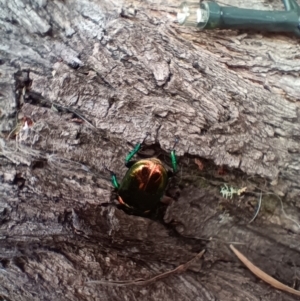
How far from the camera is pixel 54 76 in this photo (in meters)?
1.43

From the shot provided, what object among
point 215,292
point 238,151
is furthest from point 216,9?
point 215,292

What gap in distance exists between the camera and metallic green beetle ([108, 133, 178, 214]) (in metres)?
1.38

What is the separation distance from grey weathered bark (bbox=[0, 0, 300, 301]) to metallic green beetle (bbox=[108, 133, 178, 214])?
3cm

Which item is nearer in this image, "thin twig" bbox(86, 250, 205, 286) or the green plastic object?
"thin twig" bbox(86, 250, 205, 286)

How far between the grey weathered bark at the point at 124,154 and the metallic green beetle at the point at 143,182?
0.11 feet

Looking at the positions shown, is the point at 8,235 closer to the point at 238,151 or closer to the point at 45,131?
the point at 45,131

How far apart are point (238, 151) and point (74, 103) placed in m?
0.55

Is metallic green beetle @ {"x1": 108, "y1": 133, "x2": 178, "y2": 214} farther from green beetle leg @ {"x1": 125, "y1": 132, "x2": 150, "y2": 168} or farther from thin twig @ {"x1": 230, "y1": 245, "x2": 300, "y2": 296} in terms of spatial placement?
thin twig @ {"x1": 230, "y1": 245, "x2": 300, "y2": 296}

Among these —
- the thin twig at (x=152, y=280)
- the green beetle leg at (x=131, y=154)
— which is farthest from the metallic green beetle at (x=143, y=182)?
the thin twig at (x=152, y=280)

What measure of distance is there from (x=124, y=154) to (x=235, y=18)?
634 mm

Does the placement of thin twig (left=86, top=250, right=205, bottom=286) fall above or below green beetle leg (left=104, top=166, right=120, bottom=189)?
below

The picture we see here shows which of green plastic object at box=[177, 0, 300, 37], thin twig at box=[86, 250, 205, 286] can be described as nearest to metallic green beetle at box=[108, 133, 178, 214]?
thin twig at box=[86, 250, 205, 286]

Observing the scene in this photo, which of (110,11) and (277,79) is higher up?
(110,11)

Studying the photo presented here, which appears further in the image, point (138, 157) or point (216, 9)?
point (216, 9)
